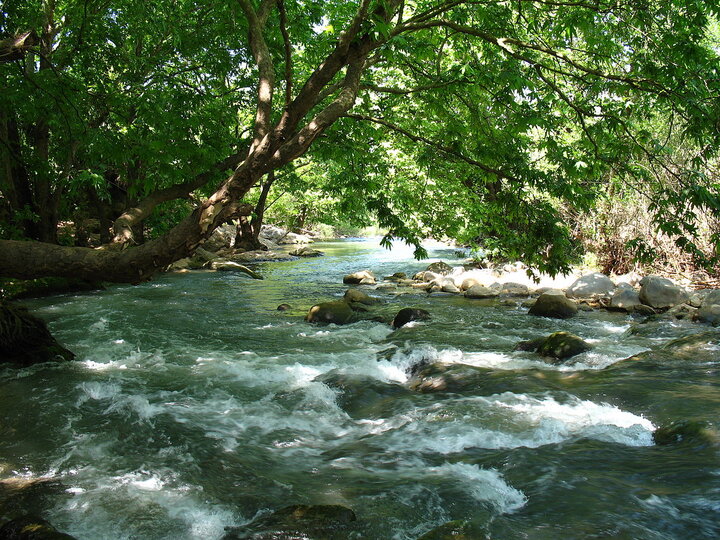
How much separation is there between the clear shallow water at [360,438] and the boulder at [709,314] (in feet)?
7.30

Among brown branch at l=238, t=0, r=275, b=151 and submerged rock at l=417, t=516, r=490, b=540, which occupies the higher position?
brown branch at l=238, t=0, r=275, b=151

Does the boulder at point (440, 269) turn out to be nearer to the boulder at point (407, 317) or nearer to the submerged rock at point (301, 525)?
the boulder at point (407, 317)

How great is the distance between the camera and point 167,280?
16844 millimetres

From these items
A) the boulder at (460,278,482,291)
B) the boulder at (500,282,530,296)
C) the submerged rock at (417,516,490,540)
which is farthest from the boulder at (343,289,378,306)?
the submerged rock at (417,516,490,540)

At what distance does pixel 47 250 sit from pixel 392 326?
6924 mm

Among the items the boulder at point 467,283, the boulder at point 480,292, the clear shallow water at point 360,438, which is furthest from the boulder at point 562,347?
the boulder at point 467,283

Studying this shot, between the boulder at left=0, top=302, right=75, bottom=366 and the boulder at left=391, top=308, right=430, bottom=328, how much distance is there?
228 inches

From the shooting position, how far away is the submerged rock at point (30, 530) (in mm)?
2828

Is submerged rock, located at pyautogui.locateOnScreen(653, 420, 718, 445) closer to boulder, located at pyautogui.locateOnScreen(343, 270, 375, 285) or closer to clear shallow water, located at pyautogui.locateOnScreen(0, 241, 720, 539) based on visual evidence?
clear shallow water, located at pyautogui.locateOnScreen(0, 241, 720, 539)

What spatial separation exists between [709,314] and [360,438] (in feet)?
27.8

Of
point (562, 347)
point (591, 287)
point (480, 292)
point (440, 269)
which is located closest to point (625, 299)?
point (591, 287)

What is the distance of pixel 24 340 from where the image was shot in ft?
21.8

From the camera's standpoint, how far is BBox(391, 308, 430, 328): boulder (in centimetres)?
1006

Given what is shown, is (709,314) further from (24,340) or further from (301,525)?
(24,340)
